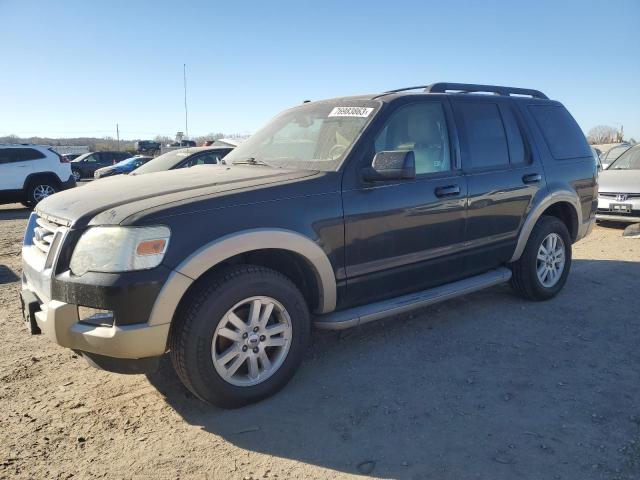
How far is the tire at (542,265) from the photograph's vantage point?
192 inches

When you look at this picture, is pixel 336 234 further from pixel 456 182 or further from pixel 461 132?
pixel 461 132

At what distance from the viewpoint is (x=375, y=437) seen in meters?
2.84

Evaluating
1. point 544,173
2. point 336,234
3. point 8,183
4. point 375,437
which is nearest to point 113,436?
point 375,437

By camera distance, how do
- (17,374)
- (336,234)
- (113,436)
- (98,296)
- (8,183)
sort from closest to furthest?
(98,296) → (113,436) → (336,234) → (17,374) → (8,183)

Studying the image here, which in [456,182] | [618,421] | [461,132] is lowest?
[618,421]

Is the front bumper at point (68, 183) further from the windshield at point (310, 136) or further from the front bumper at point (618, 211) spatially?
the front bumper at point (618, 211)

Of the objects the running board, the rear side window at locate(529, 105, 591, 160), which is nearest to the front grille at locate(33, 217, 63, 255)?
the running board

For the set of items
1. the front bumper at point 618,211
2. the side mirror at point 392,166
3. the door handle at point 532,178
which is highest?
the side mirror at point 392,166

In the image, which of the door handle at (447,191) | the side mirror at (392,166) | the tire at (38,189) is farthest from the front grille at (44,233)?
the tire at (38,189)

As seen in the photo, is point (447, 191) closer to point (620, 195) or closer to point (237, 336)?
point (237, 336)

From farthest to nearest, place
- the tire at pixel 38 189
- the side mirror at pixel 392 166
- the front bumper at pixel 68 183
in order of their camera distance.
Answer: the front bumper at pixel 68 183
the tire at pixel 38 189
the side mirror at pixel 392 166

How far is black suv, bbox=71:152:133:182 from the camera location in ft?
91.4

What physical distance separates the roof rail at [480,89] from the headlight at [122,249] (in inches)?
107

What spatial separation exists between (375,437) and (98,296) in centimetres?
166
